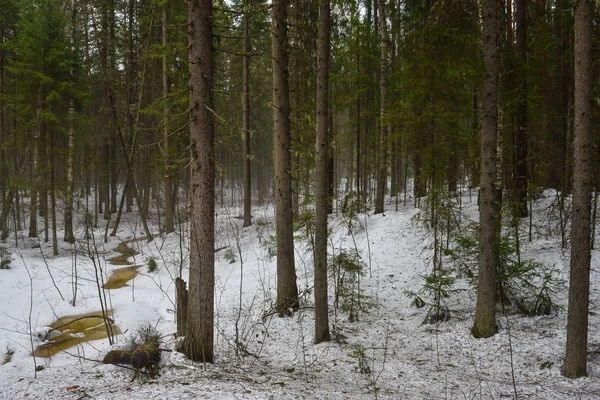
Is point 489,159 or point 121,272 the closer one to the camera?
point 489,159

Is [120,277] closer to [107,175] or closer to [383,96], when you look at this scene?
[383,96]

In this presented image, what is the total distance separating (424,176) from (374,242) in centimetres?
361

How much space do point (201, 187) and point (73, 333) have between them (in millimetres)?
5535

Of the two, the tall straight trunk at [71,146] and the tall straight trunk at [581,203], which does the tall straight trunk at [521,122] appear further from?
the tall straight trunk at [71,146]

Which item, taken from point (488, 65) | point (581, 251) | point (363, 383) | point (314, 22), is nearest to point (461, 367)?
point (363, 383)

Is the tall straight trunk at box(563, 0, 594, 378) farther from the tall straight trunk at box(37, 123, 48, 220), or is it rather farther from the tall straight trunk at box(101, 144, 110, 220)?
the tall straight trunk at box(101, 144, 110, 220)

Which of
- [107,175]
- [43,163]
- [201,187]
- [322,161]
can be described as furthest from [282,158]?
[107,175]

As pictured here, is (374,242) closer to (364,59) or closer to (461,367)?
(461,367)

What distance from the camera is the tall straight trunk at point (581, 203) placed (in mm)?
4715

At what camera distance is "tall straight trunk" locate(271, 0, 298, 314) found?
768 centimetres

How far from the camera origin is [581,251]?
4.78 metres

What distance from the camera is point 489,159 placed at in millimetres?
5953

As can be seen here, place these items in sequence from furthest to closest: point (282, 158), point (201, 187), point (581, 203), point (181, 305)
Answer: point (282, 158), point (181, 305), point (201, 187), point (581, 203)

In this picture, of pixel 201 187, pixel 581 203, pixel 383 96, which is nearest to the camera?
pixel 581 203
